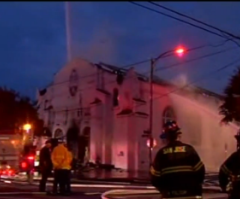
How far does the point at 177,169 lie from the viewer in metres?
5.87

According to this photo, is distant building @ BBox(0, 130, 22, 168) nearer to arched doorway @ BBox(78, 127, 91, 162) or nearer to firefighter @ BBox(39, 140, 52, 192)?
firefighter @ BBox(39, 140, 52, 192)

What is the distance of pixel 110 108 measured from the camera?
5250 cm

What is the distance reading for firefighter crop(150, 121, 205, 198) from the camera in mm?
5859

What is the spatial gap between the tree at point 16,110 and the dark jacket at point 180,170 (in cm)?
3825

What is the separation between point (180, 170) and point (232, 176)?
0.78 metres

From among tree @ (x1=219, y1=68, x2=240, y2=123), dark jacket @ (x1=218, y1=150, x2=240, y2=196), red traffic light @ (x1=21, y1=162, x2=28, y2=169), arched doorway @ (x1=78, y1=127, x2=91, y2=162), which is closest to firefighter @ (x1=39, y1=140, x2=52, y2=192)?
red traffic light @ (x1=21, y1=162, x2=28, y2=169)

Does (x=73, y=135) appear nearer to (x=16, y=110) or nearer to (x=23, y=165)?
(x=16, y=110)

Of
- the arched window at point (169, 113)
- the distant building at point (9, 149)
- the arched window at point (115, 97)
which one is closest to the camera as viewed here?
the distant building at point (9, 149)

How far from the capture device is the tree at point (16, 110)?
45750 mm

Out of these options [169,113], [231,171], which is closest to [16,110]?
[169,113]

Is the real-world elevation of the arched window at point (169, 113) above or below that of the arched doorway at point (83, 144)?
above

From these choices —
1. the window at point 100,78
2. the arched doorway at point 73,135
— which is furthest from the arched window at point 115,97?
the arched doorway at point 73,135

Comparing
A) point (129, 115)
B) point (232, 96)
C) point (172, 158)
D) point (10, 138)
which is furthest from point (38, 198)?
point (129, 115)

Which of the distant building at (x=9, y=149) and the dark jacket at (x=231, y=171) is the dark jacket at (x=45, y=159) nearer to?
the distant building at (x=9, y=149)
